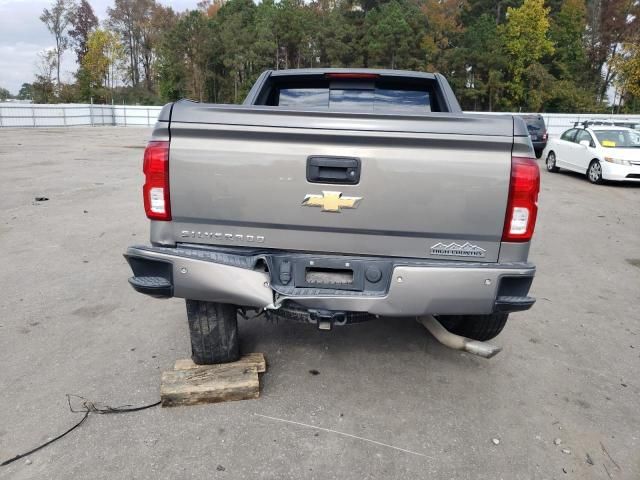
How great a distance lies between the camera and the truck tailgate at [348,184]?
8.78 feet

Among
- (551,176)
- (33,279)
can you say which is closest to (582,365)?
(33,279)

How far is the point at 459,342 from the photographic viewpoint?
347 cm

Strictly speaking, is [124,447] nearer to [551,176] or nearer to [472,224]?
[472,224]

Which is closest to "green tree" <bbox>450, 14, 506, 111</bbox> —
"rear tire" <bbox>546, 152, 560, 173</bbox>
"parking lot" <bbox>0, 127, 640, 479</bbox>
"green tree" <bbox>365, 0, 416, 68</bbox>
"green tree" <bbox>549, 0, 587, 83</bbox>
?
"green tree" <bbox>365, 0, 416, 68</bbox>

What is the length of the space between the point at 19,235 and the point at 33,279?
2160 millimetres

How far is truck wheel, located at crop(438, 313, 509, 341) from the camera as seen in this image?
11.2ft

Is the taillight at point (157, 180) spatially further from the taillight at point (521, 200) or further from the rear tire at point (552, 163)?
the rear tire at point (552, 163)

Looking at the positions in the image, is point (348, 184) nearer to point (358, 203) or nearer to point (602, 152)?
point (358, 203)

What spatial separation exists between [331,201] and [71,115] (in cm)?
4122

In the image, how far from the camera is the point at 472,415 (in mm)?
3041

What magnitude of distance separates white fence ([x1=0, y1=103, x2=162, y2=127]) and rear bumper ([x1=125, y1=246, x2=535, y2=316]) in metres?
36.3

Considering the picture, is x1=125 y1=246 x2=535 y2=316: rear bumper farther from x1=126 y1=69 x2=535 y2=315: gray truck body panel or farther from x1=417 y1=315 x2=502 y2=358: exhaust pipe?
x1=417 y1=315 x2=502 y2=358: exhaust pipe

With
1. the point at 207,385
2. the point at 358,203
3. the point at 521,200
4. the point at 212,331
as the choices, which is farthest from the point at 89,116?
the point at 521,200

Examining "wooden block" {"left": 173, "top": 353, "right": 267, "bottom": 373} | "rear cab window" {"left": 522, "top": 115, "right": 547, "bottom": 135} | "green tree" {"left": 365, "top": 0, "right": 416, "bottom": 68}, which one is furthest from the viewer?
"green tree" {"left": 365, "top": 0, "right": 416, "bottom": 68}
